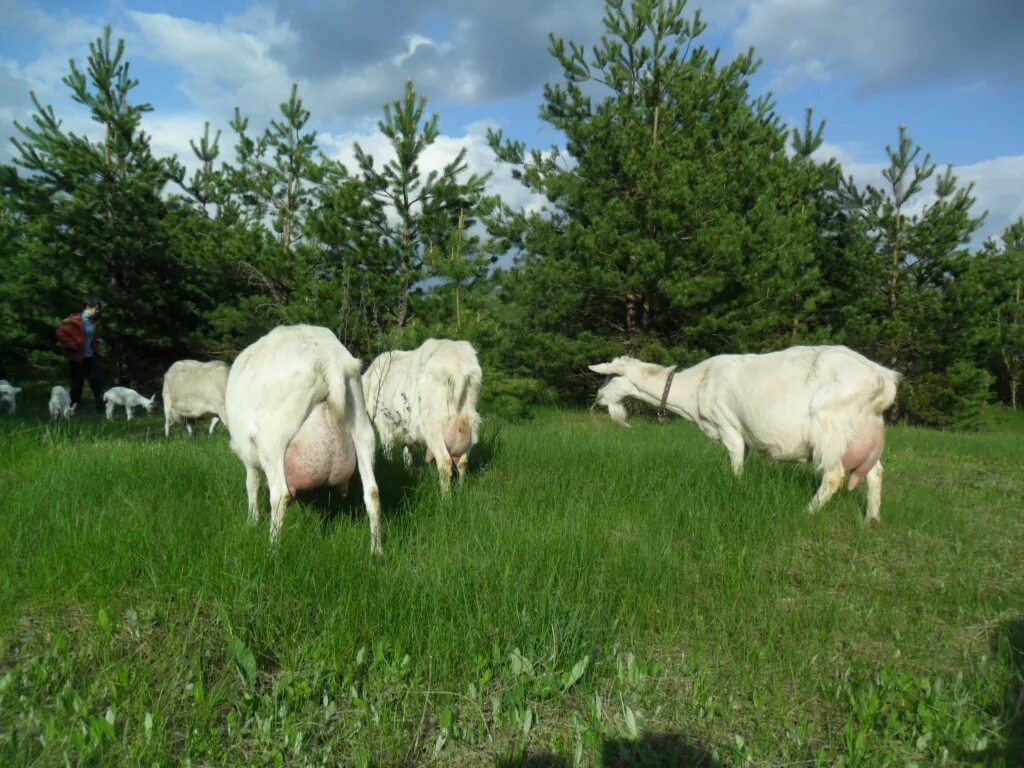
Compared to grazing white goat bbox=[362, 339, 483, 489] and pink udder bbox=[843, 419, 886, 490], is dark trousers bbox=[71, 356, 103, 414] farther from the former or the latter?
pink udder bbox=[843, 419, 886, 490]

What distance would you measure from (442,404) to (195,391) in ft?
22.3

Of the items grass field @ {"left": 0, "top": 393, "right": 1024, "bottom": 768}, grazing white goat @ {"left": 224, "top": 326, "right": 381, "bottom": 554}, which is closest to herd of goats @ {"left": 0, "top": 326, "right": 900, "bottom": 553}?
grazing white goat @ {"left": 224, "top": 326, "right": 381, "bottom": 554}

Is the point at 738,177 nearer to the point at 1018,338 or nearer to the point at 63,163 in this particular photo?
the point at 63,163

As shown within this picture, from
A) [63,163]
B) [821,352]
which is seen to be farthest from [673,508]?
[63,163]

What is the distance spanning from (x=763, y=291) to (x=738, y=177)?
9.21ft

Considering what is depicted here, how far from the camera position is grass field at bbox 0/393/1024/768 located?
111 inches

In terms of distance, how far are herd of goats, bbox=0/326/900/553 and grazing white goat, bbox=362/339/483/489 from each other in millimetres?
13

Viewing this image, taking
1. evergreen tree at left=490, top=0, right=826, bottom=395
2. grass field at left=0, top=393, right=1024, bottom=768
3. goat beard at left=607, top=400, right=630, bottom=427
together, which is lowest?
grass field at left=0, top=393, right=1024, bottom=768

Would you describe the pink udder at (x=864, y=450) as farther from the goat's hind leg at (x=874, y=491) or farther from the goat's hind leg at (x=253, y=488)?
the goat's hind leg at (x=253, y=488)

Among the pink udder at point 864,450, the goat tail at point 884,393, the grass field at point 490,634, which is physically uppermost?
the goat tail at point 884,393

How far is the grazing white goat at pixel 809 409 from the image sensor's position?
20.9 ft

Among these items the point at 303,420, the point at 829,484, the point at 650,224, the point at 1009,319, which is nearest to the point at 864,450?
the point at 829,484

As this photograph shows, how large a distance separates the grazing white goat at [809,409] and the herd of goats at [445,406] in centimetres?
1

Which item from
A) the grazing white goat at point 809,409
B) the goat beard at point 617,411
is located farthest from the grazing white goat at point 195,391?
the grazing white goat at point 809,409
